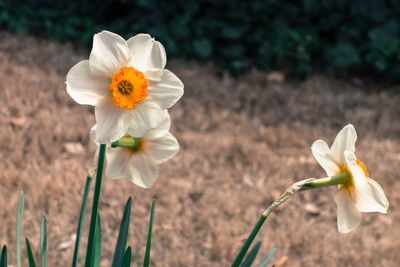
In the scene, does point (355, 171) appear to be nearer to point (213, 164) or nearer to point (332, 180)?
point (332, 180)

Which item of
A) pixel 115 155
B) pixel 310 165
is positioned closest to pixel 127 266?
pixel 115 155

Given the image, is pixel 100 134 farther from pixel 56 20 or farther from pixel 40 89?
pixel 56 20

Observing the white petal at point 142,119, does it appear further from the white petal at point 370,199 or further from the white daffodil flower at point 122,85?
the white petal at point 370,199

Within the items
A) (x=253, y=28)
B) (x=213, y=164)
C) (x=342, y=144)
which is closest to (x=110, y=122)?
(x=342, y=144)

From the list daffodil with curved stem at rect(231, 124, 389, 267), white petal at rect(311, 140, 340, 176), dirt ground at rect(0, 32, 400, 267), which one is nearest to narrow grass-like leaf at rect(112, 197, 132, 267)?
daffodil with curved stem at rect(231, 124, 389, 267)

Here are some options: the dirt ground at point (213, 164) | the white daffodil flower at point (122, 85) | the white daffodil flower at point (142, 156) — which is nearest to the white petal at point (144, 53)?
the white daffodil flower at point (122, 85)

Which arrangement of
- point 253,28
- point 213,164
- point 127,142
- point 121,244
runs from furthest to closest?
point 253,28 < point 213,164 < point 121,244 < point 127,142

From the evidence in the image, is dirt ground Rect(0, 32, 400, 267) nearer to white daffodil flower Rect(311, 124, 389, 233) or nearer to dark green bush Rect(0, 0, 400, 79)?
dark green bush Rect(0, 0, 400, 79)
